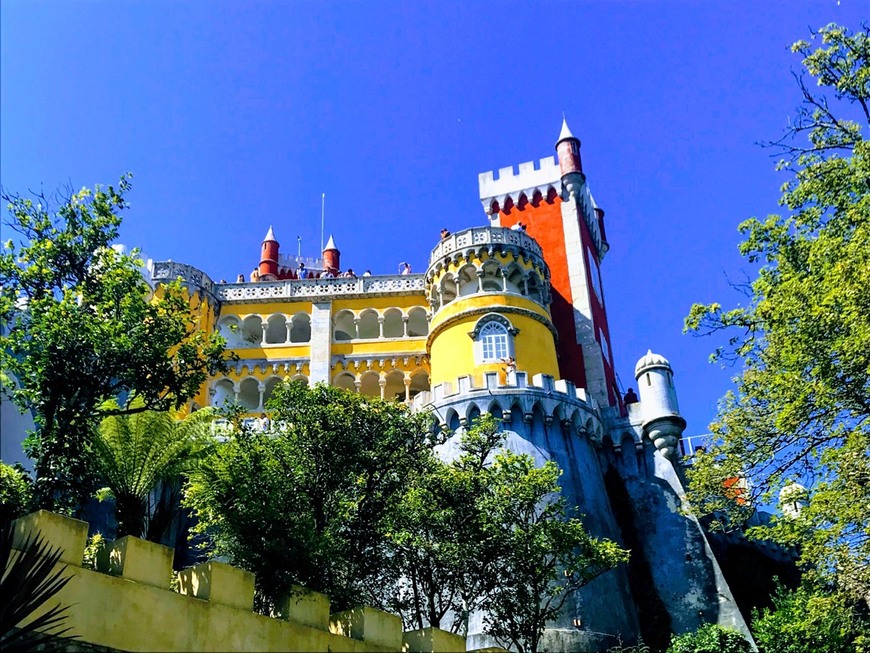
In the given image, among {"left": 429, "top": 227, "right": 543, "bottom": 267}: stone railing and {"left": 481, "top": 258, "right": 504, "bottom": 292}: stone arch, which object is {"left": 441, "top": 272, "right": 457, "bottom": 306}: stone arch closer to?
{"left": 429, "top": 227, "right": 543, "bottom": 267}: stone railing

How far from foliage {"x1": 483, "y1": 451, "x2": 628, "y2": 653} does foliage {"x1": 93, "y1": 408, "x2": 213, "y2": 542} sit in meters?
7.56

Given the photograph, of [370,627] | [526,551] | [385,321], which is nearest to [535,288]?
[385,321]

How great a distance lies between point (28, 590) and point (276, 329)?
34561mm

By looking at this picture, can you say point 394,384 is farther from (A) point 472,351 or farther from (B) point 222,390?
(B) point 222,390

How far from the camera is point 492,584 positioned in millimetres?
19859

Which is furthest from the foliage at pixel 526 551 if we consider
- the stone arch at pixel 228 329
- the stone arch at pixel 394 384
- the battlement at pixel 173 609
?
the stone arch at pixel 228 329

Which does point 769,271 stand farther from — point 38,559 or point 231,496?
point 38,559

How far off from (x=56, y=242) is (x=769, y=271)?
701 inches

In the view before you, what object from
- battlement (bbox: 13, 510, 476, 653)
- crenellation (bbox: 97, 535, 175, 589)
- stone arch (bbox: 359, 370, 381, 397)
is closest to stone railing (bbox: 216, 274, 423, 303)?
stone arch (bbox: 359, 370, 381, 397)

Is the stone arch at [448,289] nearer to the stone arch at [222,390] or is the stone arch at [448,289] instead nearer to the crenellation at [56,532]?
the stone arch at [222,390]

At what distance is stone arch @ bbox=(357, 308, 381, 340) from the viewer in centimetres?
4247

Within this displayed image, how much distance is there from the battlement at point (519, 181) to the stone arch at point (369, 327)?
8.55m

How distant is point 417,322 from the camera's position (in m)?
41.6

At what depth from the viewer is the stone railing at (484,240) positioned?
1446 inches
